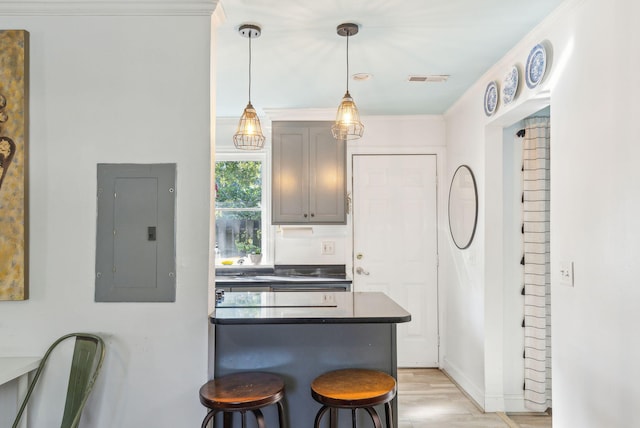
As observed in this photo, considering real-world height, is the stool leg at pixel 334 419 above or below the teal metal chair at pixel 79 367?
below

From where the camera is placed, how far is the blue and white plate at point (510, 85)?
2.68 metres

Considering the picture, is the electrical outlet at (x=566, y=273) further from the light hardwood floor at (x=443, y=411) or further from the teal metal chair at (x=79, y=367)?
the teal metal chair at (x=79, y=367)

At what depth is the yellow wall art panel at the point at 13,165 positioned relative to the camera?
1876 millimetres

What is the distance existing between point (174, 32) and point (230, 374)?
5.27ft

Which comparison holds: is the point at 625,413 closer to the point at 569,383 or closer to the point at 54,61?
the point at 569,383

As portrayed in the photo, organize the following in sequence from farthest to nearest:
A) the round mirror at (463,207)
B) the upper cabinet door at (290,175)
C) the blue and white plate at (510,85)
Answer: the upper cabinet door at (290,175) < the round mirror at (463,207) < the blue and white plate at (510,85)

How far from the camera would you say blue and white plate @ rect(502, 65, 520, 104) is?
268cm

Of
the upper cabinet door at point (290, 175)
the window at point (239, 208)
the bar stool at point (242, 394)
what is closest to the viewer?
the bar stool at point (242, 394)

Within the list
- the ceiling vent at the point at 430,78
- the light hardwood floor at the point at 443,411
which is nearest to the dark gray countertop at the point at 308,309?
the light hardwood floor at the point at 443,411

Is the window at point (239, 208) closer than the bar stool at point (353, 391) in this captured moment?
No

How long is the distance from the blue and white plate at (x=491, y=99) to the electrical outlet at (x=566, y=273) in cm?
131

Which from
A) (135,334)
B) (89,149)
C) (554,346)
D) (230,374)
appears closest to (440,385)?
(554,346)

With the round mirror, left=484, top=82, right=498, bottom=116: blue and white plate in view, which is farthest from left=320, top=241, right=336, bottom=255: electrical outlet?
left=484, top=82, right=498, bottom=116: blue and white plate

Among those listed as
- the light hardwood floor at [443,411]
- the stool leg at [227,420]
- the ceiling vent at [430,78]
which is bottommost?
the light hardwood floor at [443,411]
